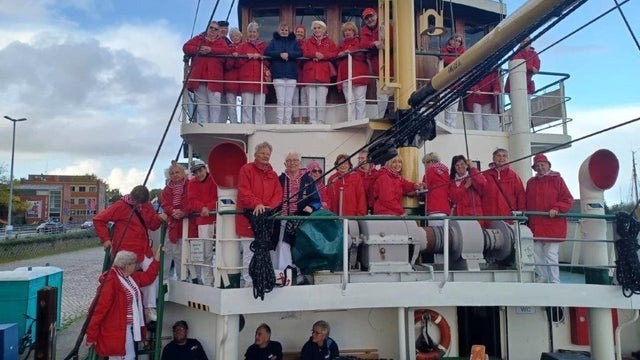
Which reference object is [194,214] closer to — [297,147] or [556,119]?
[297,147]

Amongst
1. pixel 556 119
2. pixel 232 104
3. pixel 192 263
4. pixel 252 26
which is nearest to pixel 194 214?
pixel 192 263

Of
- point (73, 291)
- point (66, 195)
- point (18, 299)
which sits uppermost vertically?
point (66, 195)

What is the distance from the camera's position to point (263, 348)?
478 centimetres

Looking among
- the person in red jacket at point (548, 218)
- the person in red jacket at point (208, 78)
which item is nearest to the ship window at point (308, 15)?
the person in red jacket at point (208, 78)

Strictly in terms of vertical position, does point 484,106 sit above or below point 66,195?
below

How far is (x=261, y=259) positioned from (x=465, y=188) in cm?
279

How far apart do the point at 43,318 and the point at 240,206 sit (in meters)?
2.97

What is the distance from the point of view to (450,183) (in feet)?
19.5

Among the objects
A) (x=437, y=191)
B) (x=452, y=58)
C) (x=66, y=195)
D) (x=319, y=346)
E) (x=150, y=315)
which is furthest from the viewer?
(x=66, y=195)

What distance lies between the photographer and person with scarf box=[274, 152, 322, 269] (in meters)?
4.89

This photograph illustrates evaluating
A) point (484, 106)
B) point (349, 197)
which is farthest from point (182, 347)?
point (484, 106)

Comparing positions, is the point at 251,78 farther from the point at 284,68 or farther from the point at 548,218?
the point at 548,218

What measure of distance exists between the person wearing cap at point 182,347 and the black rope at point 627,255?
412cm

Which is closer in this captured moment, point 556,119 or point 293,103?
point 293,103
